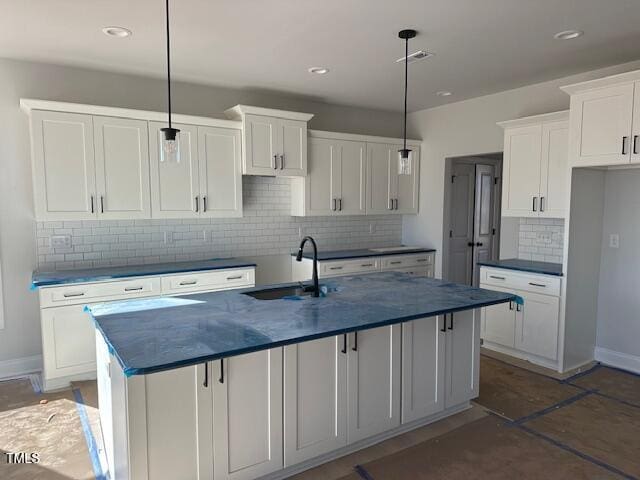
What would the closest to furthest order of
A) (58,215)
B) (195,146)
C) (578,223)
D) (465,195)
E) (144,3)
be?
(144,3), (58,215), (578,223), (195,146), (465,195)

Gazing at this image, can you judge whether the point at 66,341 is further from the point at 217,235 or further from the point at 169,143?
the point at 169,143

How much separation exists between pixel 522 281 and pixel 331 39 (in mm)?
2769

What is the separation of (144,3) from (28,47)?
1.44 meters

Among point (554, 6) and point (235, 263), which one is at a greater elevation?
point (554, 6)

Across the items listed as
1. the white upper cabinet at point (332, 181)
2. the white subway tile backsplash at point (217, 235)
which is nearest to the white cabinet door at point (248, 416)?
the white subway tile backsplash at point (217, 235)

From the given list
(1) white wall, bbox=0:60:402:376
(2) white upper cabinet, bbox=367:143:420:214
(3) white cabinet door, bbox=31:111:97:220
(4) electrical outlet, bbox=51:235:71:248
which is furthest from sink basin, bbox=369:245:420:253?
(4) electrical outlet, bbox=51:235:71:248

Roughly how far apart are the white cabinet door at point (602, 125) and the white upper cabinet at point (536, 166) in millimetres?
269

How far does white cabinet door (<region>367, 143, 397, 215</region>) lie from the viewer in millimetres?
5418

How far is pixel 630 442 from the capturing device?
110 inches

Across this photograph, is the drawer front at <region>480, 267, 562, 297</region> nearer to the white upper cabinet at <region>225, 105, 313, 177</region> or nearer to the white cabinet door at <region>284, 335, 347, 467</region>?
the white upper cabinet at <region>225, 105, 313, 177</region>

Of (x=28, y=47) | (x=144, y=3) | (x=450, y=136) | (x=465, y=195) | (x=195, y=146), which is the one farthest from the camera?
(x=465, y=195)

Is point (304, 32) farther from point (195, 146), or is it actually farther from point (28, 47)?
point (28, 47)

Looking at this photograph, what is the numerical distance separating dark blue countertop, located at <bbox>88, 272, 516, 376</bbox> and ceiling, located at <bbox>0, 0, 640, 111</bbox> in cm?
180

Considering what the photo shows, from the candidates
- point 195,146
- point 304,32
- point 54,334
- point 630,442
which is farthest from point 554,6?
point 54,334
